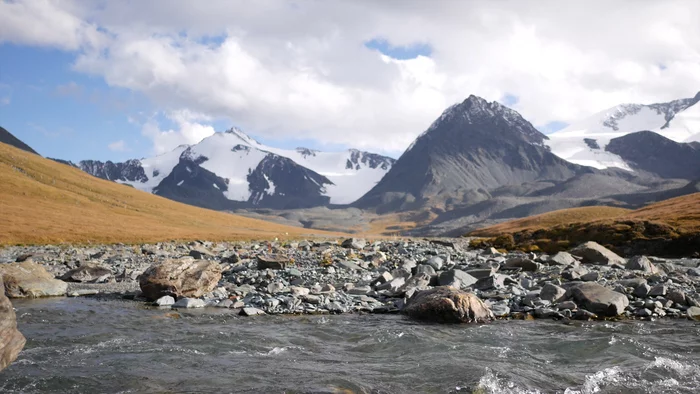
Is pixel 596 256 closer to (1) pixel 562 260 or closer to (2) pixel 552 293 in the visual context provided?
(1) pixel 562 260

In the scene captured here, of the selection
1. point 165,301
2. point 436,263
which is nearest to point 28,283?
point 165,301

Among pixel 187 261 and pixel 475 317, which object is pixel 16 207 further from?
pixel 475 317

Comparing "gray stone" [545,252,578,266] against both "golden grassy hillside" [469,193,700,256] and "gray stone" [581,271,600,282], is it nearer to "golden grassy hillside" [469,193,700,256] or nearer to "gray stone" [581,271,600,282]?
"gray stone" [581,271,600,282]

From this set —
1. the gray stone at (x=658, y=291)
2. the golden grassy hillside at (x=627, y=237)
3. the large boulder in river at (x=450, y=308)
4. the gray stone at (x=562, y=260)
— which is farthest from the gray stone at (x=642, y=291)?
the golden grassy hillside at (x=627, y=237)

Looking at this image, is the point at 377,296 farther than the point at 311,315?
Yes

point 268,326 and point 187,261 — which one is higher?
point 187,261

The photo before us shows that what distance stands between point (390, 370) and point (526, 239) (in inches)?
2140

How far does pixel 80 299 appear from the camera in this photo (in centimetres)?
2239

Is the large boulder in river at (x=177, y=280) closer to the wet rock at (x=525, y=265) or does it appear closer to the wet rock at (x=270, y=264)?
the wet rock at (x=270, y=264)

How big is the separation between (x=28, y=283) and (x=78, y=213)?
78926 millimetres

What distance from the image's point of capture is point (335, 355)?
14633mm

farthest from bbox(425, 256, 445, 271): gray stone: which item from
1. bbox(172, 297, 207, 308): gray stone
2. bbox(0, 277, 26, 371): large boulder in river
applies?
bbox(0, 277, 26, 371): large boulder in river

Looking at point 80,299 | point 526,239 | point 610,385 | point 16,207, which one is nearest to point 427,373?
point 610,385

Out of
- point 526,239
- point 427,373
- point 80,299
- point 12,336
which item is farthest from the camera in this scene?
point 526,239
